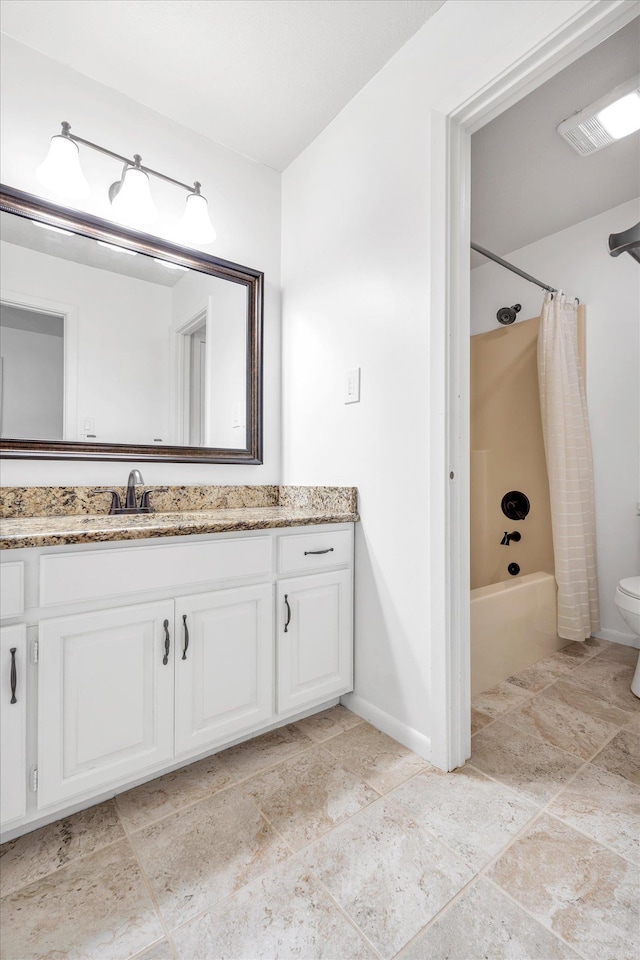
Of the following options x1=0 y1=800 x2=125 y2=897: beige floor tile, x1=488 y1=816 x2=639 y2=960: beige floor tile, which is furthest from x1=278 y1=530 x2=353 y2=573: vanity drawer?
x1=488 y1=816 x2=639 y2=960: beige floor tile

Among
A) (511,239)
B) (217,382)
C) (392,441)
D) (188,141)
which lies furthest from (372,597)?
(511,239)

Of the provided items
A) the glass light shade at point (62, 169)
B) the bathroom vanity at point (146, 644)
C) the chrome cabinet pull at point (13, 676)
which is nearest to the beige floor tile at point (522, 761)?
the bathroom vanity at point (146, 644)

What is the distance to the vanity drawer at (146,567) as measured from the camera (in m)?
1.12

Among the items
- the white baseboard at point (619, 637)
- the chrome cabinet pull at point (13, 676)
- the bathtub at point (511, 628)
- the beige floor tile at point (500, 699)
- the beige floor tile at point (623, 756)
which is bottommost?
the beige floor tile at point (623, 756)

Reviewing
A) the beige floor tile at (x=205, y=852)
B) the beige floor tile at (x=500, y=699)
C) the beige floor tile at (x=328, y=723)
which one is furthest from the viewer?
the beige floor tile at (x=500, y=699)

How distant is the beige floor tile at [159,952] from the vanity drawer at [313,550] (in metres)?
0.91

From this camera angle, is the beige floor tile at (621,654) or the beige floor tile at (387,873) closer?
the beige floor tile at (387,873)

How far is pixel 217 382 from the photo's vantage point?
1.96 metres

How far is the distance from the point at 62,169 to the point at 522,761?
2.48m

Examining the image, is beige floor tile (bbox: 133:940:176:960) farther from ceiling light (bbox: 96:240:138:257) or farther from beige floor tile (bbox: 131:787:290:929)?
ceiling light (bbox: 96:240:138:257)

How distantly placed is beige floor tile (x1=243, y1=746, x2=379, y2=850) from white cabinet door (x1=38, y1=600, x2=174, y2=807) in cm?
32

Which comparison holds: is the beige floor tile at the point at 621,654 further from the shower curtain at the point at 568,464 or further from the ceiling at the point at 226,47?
the ceiling at the point at 226,47

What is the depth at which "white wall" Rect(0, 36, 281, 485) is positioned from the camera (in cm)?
151

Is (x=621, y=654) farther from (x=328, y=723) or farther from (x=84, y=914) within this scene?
(x=84, y=914)
